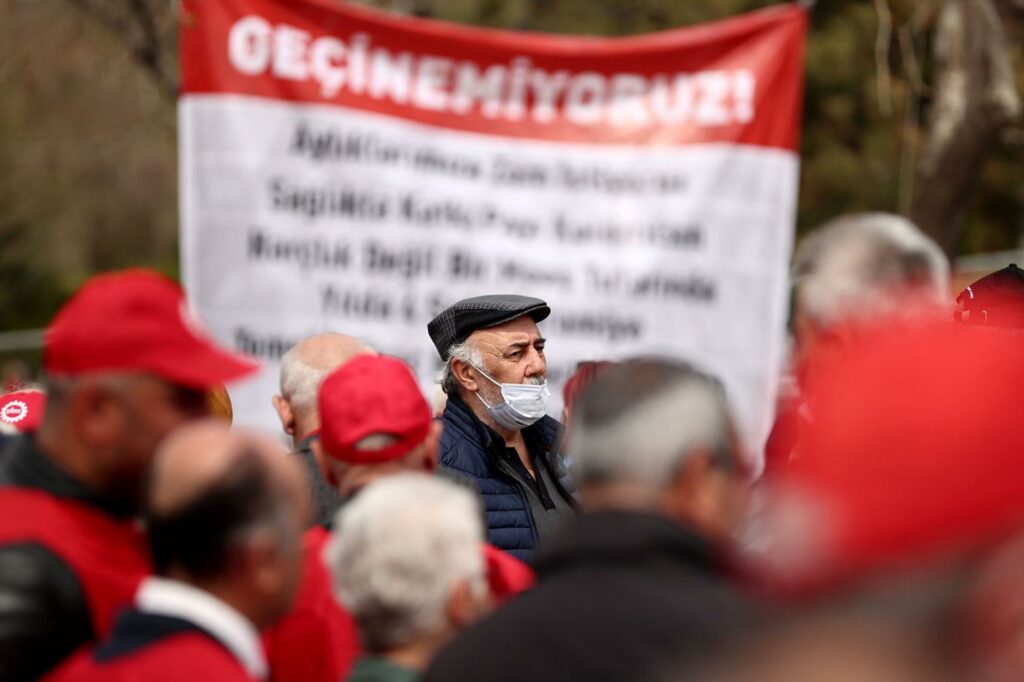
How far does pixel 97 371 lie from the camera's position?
2.48 metres

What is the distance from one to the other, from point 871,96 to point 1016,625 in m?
20.4

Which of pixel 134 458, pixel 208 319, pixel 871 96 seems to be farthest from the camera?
pixel 871 96

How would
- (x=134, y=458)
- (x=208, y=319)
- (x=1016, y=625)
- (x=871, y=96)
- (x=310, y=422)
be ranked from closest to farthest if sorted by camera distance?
(x=1016, y=625) < (x=134, y=458) < (x=310, y=422) < (x=208, y=319) < (x=871, y=96)

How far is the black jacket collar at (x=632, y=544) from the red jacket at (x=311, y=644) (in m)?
0.74

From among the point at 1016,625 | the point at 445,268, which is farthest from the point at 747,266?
the point at 1016,625

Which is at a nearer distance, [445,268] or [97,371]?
[97,371]

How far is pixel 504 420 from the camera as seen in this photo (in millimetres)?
4520

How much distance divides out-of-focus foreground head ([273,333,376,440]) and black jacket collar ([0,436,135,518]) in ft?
5.58

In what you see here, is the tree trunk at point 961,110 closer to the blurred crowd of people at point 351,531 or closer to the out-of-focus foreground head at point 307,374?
A: the out-of-focus foreground head at point 307,374

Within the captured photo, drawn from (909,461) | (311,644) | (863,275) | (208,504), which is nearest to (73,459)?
(208,504)

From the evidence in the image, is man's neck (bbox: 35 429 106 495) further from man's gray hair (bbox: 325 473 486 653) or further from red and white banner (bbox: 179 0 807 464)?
red and white banner (bbox: 179 0 807 464)

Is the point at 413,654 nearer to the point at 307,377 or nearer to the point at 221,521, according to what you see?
the point at 221,521

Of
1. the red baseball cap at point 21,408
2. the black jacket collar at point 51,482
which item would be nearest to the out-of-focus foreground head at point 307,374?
the red baseball cap at point 21,408

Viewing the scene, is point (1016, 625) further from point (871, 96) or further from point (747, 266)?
point (871, 96)
